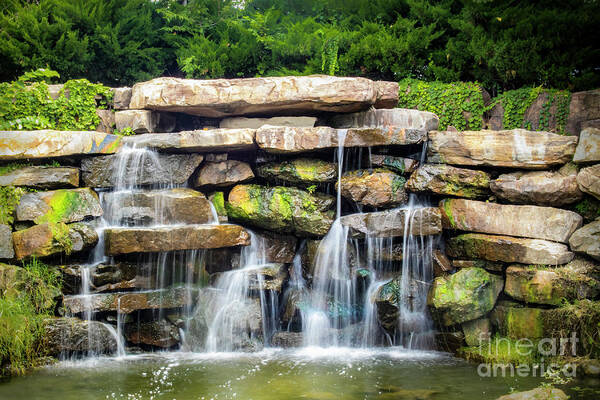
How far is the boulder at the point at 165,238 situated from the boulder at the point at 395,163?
2.72m

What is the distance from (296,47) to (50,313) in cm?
701

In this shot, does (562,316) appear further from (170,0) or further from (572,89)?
(170,0)

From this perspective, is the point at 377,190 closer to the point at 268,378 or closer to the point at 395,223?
the point at 395,223

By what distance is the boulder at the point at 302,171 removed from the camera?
826 centimetres

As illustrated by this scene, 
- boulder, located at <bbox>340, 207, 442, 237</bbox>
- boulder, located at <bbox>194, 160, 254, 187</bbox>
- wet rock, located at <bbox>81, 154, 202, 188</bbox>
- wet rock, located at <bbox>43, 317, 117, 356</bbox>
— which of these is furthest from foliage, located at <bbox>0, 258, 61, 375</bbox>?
boulder, located at <bbox>340, 207, 442, 237</bbox>

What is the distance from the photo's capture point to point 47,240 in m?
7.33

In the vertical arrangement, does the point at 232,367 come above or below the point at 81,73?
below

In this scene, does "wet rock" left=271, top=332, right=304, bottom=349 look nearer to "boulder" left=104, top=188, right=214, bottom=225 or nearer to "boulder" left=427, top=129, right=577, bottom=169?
"boulder" left=104, top=188, right=214, bottom=225

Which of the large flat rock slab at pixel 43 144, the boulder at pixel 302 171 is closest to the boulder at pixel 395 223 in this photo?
the boulder at pixel 302 171

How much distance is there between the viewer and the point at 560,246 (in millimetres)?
7051

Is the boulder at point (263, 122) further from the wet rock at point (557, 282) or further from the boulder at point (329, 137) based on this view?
the wet rock at point (557, 282)

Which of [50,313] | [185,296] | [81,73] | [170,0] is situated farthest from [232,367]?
[170,0]

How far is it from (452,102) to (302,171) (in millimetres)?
3360

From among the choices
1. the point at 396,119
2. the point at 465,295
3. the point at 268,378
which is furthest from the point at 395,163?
the point at 268,378
